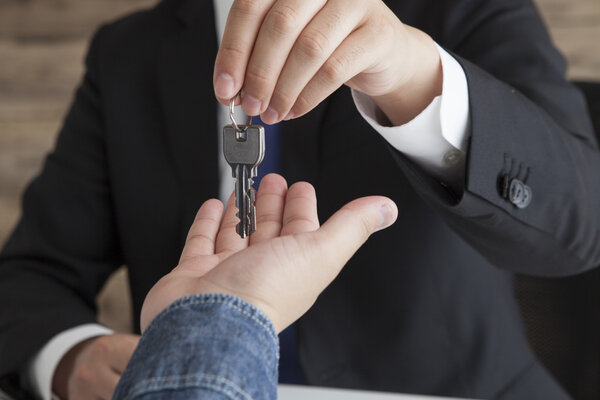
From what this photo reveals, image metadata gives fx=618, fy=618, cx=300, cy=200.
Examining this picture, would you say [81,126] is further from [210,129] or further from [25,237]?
[210,129]

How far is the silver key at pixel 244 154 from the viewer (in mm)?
251

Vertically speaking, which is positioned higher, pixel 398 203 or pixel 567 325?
pixel 398 203

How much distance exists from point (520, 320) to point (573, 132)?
21cm

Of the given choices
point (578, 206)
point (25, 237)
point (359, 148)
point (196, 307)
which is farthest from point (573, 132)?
point (25, 237)

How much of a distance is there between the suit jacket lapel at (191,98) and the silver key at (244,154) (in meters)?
0.20

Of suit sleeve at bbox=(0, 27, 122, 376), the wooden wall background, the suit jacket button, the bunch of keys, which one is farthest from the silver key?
the wooden wall background

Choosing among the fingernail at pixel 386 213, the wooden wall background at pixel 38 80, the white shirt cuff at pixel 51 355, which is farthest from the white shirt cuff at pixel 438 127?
the wooden wall background at pixel 38 80

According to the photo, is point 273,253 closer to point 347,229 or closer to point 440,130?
point 347,229

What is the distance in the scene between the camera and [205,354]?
222 mm

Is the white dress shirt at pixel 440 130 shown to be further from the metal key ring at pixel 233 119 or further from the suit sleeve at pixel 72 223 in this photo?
the suit sleeve at pixel 72 223

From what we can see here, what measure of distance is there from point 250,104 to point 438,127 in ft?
0.57

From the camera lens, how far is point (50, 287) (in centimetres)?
62

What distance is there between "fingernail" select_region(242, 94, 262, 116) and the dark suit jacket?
0.15 metres

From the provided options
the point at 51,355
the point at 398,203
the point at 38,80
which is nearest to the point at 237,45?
the point at 398,203
